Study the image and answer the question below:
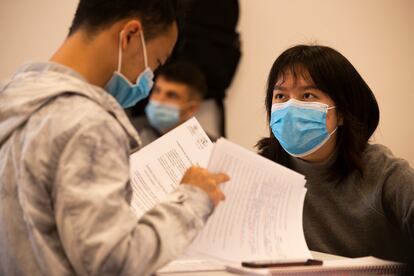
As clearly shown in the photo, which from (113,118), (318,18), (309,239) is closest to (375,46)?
(318,18)

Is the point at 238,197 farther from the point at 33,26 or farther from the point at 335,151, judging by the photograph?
the point at 33,26

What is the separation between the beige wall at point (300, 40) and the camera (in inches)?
98.7

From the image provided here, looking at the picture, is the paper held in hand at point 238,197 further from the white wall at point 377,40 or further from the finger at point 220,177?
the white wall at point 377,40

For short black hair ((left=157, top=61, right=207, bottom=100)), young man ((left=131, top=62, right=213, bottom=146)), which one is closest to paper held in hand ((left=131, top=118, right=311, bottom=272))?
young man ((left=131, top=62, right=213, bottom=146))

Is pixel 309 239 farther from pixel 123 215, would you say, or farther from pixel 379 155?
pixel 123 215

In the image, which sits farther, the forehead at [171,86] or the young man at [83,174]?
the forehead at [171,86]

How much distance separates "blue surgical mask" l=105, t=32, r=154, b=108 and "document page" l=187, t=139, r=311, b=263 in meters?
0.18

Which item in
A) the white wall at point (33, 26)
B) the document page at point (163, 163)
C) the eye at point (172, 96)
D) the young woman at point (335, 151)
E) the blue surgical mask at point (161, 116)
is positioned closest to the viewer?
the document page at point (163, 163)

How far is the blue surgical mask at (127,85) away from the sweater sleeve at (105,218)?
17 cm

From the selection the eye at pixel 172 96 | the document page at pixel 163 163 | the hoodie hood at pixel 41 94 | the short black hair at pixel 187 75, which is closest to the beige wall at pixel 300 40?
the short black hair at pixel 187 75

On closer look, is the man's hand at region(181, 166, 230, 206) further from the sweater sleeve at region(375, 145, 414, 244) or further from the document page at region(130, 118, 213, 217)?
the sweater sleeve at region(375, 145, 414, 244)

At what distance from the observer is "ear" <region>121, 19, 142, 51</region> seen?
0.83m

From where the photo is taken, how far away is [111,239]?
0.64 m

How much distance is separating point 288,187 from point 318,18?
169 centimetres
